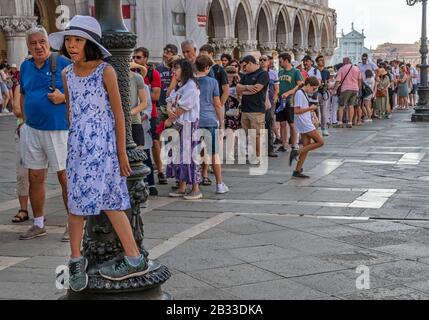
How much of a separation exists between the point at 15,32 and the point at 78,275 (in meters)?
17.6

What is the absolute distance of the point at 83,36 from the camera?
157 inches

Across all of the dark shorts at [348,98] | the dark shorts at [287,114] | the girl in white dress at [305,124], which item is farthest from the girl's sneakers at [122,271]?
the dark shorts at [348,98]

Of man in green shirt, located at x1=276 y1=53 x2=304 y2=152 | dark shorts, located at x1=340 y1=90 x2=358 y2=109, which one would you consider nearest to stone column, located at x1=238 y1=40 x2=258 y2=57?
dark shorts, located at x1=340 y1=90 x2=358 y2=109

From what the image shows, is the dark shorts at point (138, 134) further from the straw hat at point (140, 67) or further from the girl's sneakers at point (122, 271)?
the girl's sneakers at point (122, 271)

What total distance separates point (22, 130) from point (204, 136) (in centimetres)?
267

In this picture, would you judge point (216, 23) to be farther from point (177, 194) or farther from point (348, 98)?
point (177, 194)

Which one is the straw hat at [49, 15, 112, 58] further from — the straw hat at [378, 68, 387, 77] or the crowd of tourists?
the straw hat at [378, 68, 387, 77]

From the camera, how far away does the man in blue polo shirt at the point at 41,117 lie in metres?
6.15

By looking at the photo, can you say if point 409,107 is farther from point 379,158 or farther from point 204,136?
point 204,136

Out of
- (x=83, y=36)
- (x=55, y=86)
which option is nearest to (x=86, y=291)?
(x=83, y=36)

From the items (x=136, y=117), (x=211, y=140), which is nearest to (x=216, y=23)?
(x=211, y=140)

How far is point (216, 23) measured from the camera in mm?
30500

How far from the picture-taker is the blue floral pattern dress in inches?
159

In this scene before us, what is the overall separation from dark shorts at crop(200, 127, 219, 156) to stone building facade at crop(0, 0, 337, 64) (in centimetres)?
986
